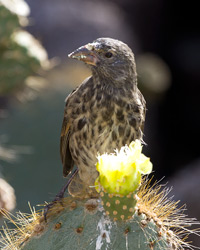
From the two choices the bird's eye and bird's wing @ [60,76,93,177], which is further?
bird's wing @ [60,76,93,177]

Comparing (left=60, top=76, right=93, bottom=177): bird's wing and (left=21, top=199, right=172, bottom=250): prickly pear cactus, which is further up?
(left=60, top=76, right=93, bottom=177): bird's wing

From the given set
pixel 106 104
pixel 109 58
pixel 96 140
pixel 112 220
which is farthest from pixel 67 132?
pixel 112 220

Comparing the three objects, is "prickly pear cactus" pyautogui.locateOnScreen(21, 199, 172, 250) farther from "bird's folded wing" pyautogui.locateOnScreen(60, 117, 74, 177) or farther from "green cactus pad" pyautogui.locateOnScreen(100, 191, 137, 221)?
"bird's folded wing" pyautogui.locateOnScreen(60, 117, 74, 177)

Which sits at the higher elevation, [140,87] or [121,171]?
[140,87]

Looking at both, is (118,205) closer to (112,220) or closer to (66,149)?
(112,220)

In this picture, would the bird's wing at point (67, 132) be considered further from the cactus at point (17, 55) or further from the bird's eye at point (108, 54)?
the cactus at point (17, 55)

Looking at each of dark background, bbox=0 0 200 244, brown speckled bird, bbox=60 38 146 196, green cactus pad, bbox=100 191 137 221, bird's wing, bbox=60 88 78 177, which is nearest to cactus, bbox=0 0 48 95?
dark background, bbox=0 0 200 244

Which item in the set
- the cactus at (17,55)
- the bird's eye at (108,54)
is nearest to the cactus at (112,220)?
the bird's eye at (108,54)
